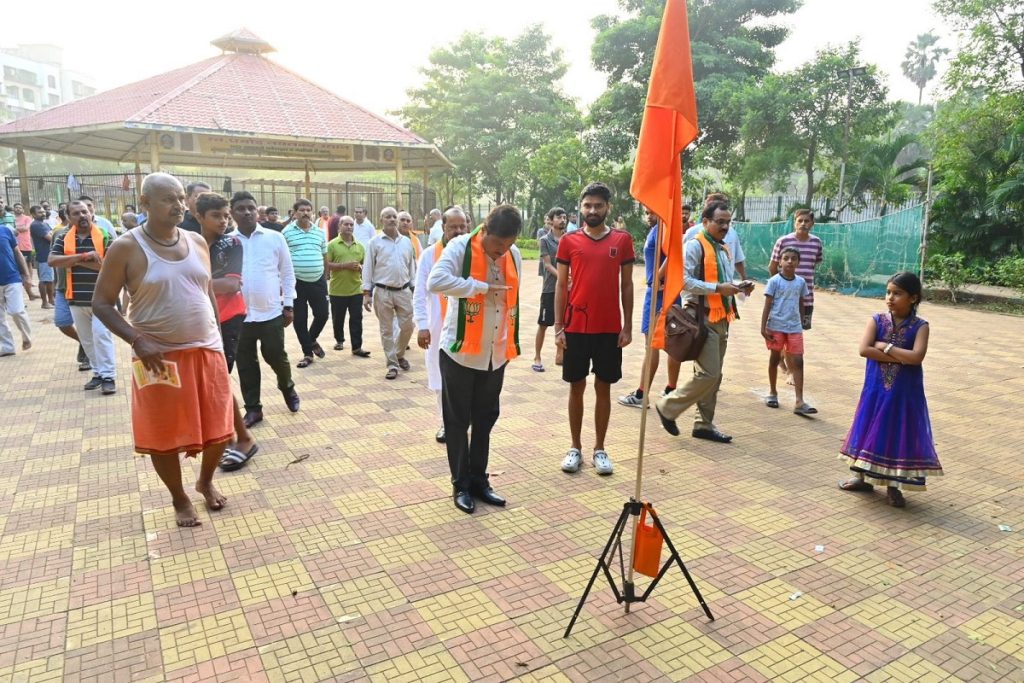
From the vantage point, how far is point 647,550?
2891mm

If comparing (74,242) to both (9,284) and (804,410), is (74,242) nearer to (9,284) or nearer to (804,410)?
(9,284)

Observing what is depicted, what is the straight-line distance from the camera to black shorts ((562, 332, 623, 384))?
14.9ft

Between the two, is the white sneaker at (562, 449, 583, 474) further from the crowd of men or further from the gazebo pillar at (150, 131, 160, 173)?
the gazebo pillar at (150, 131, 160, 173)

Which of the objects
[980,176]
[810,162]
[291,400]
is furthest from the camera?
[810,162]

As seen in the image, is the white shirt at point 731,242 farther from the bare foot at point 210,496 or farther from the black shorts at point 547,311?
the bare foot at point 210,496

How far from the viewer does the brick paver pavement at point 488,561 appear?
8.82ft

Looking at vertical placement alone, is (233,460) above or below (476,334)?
below

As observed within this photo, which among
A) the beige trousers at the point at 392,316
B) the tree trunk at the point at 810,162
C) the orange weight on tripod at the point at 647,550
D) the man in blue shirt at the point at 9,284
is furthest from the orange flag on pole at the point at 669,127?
the tree trunk at the point at 810,162

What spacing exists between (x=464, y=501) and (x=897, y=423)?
2.62 m

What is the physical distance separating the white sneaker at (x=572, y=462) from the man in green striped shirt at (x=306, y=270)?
4094 mm

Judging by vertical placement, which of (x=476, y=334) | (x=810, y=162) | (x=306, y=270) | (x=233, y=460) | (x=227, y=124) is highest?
(x=810, y=162)

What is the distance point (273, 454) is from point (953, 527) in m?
4.30

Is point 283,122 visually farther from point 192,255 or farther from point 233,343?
point 192,255

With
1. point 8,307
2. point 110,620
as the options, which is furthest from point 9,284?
point 110,620
